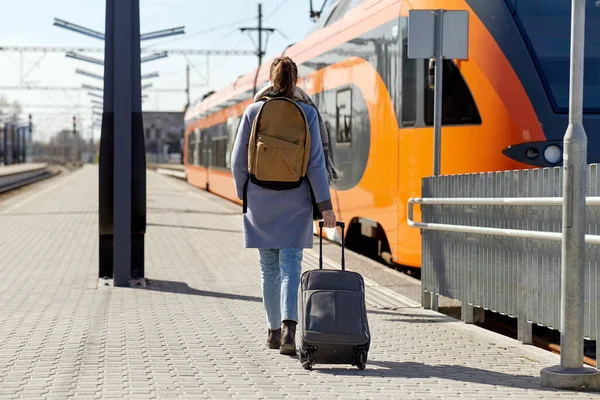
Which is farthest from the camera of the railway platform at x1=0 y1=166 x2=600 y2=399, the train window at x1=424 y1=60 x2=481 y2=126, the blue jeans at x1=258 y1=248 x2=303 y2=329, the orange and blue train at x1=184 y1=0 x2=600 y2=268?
the train window at x1=424 y1=60 x2=481 y2=126

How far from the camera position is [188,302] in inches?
344

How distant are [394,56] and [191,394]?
6584 mm

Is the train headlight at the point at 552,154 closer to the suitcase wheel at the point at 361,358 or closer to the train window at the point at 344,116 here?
the train window at the point at 344,116

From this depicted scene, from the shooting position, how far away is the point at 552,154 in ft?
31.7

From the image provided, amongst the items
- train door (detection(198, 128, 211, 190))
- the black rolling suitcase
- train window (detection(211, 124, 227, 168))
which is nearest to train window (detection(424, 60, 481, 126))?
the black rolling suitcase

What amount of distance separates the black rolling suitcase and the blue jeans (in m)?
0.24

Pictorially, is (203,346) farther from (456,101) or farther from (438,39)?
(456,101)

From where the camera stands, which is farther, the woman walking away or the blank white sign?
the blank white sign

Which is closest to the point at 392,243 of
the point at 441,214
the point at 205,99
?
the point at 441,214

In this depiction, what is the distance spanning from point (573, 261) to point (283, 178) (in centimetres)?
164

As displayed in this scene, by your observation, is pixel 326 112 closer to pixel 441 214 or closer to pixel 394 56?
pixel 394 56

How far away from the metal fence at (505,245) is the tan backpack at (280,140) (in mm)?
1443

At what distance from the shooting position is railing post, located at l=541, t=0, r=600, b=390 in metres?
5.42

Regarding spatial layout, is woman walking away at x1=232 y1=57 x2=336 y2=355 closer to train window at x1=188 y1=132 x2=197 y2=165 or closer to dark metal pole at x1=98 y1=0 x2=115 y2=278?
dark metal pole at x1=98 y1=0 x2=115 y2=278
